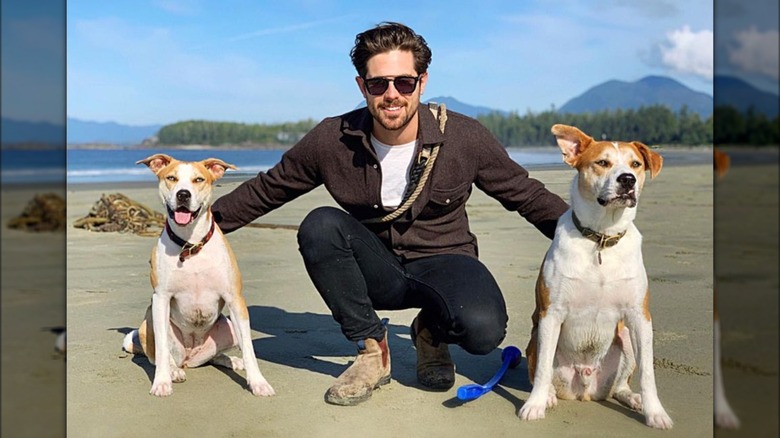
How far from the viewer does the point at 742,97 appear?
142 cm

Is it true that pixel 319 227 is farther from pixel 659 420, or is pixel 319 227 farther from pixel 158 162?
pixel 659 420

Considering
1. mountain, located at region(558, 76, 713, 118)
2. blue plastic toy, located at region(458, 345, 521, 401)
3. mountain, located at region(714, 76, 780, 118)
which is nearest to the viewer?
mountain, located at region(714, 76, 780, 118)

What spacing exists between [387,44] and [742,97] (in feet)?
8.09

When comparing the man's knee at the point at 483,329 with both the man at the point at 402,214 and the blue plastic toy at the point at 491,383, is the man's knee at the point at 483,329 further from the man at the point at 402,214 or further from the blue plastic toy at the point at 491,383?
the blue plastic toy at the point at 491,383

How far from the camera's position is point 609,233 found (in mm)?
3133

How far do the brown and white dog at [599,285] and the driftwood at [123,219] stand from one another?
672 cm

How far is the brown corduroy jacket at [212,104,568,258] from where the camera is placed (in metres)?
3.76

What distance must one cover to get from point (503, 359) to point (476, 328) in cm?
47

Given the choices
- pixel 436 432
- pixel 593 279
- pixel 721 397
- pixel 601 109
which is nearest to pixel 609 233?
pixel 593 279

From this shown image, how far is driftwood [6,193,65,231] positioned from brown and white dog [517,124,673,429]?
2.07 metres

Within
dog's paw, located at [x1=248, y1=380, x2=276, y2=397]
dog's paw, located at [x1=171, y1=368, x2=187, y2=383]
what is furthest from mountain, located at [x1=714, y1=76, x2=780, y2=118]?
dog's paw, located at [x1=171, y1=368, x2=187, y2=383]

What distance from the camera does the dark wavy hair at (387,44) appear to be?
3705 millimetres

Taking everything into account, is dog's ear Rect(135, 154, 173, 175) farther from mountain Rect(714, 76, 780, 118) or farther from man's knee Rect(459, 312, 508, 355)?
mountain Rect(714, 76, 780, 118)

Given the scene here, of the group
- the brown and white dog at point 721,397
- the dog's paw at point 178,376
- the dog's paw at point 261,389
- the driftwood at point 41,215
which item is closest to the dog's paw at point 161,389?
the dog's paw at point 178,376
